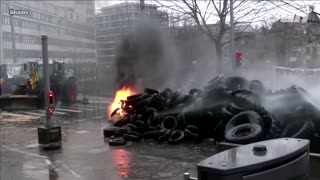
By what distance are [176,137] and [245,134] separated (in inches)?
99.0

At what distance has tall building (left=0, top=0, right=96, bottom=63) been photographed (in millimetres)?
24359

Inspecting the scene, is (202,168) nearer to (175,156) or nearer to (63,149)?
(175,156)

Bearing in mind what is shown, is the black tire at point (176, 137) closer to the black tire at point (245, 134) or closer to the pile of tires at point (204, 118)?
the pile of tires at point (204, 118)

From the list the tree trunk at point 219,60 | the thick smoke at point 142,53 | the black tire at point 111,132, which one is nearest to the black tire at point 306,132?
the black tire at point 111,132

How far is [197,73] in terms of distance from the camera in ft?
80.7

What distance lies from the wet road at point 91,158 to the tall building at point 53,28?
11.4 m

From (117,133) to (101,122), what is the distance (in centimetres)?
384

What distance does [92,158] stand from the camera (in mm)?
9055

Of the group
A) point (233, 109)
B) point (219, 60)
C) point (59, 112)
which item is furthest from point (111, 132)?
point (219, 60)

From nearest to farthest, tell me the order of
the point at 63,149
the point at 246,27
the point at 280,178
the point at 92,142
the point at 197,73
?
the point at 280,178 → the point at 63,149 → the point at 92,142 → the point at 197,73 → the point at 246,27

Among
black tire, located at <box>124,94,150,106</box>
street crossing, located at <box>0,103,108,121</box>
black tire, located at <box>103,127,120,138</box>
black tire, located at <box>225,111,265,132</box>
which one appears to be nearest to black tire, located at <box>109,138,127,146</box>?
black tire, located at <box>103,127,120,138</box>

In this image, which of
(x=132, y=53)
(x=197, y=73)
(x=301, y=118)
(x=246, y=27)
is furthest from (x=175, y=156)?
(x=246, y=27)

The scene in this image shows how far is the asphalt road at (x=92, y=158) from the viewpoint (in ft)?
25.0

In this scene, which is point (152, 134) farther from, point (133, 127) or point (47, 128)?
point (47, 128)
